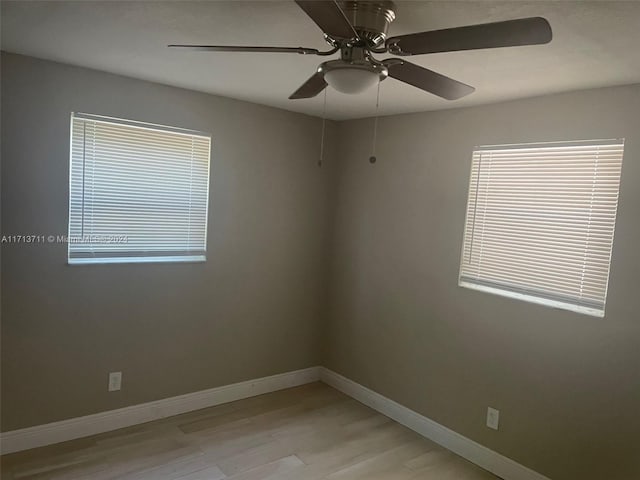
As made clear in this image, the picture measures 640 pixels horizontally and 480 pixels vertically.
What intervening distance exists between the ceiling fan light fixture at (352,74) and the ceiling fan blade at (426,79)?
0.12 meters

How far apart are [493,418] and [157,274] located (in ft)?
7.95

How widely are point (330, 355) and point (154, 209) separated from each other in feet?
6.65

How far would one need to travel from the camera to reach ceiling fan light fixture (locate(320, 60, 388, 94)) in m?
1.50

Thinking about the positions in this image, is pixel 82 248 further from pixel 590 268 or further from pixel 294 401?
pixel 590 268

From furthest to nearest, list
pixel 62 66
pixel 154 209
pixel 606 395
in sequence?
pixel 154 209
pixel 62 66
pixel 606 395

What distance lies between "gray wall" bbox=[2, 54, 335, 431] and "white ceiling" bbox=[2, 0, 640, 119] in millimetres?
272

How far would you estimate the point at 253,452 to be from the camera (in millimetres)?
2939

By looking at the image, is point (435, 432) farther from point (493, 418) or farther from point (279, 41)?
point (279, 41)

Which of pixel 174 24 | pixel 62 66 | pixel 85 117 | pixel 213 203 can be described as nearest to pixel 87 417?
pixel 213 203

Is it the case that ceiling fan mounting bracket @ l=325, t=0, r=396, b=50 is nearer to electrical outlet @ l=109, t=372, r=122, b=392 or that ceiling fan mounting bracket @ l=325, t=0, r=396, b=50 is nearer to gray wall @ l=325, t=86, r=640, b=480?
gray wall @ l=325, t=86, r=640, b=480

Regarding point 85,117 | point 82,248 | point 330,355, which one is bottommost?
point 330,355

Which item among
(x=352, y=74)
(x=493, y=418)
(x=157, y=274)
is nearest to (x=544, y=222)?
(x=493, y=418)

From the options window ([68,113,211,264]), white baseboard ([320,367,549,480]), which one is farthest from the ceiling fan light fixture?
white baseboard ([320,367,549,480])

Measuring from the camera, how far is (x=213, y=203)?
3381mm
